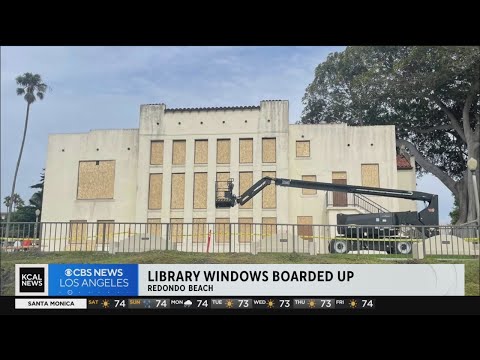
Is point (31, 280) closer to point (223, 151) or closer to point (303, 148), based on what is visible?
point (223, 151)

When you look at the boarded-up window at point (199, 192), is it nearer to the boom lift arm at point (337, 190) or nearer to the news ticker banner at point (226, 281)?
the boom lift arm at point (337, 190)

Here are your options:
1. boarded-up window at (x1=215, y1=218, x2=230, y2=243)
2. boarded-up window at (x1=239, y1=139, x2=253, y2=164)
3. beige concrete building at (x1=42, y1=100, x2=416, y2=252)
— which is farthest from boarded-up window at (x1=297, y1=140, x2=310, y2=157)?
boarded-up window at (x1=215, y1=218, x2=230, y2=243)

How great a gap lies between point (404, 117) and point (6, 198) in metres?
5.90

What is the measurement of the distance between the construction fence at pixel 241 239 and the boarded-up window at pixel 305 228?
2 centimetres

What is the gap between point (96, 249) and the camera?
16.1 ft

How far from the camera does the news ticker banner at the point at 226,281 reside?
11.8ft

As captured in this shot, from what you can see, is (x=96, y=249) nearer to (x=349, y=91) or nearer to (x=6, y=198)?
(x=6, y=198)

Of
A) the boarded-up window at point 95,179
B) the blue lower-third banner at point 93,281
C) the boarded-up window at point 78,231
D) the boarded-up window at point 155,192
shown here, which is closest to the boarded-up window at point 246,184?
the boarded-up window at point 155,192

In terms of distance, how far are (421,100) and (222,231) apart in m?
3.81

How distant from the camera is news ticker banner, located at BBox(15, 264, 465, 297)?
3594 millimetres

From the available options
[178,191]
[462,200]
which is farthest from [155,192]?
[462,200]

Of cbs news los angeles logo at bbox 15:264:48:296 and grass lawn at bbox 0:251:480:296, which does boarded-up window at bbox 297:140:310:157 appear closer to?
grass lawn at bbox 0:251:480:296

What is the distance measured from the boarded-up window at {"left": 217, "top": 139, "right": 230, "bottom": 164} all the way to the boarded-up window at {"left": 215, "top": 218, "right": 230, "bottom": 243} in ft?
5.15
